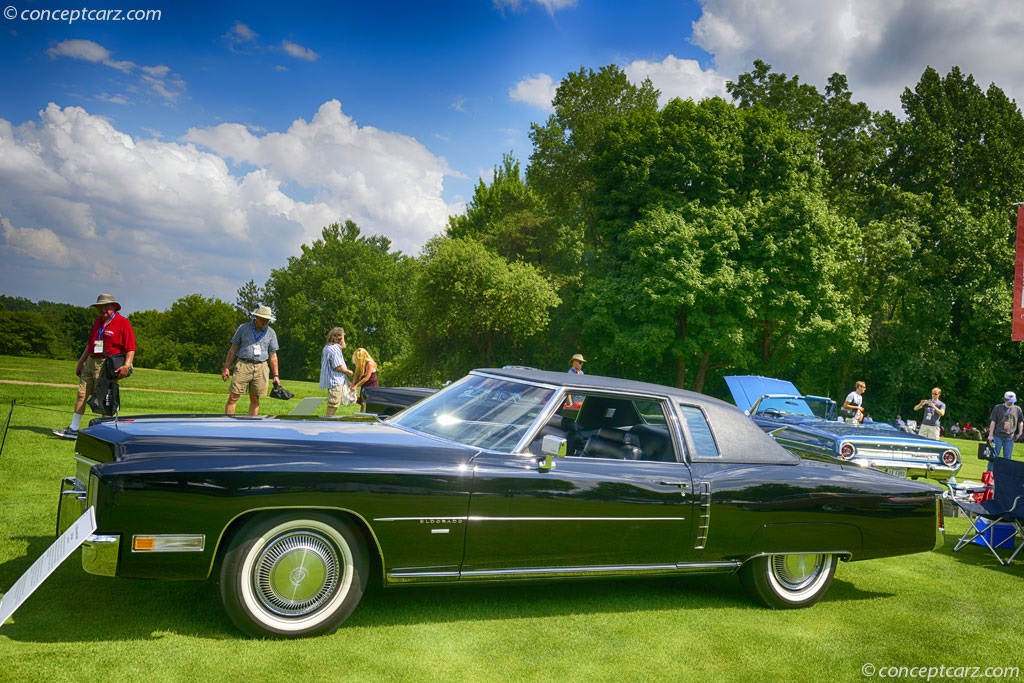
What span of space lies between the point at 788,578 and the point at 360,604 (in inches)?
114

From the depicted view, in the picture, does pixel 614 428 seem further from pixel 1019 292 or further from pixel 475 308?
pixel 475 308

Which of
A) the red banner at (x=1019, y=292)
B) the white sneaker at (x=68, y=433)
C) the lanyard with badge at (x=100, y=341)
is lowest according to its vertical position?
the white sneaker at (x=68, y=433)

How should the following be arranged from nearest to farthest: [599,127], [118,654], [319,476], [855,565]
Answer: [118,654] → [319,476] → [855,565] → [599,127]

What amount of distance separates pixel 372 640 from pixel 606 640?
1.31m

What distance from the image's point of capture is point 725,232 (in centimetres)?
3181

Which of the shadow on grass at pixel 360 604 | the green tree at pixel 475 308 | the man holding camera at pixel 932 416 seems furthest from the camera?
the green tree at pixel 475 308

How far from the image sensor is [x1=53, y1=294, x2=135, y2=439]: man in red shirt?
9984 mm

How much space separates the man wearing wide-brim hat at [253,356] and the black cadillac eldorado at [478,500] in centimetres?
553

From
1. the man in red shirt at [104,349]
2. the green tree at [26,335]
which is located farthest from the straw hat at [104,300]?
the green tree at [26,335]

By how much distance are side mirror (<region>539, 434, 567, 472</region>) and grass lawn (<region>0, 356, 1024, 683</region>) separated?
0.94m

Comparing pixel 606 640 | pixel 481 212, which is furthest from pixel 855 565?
pixel 481 212

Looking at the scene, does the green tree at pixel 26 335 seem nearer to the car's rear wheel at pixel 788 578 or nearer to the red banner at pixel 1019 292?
the red banner at pixel 1019 292

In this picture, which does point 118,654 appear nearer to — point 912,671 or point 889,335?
point 912,671

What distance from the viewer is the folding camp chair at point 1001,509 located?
7.44 m
